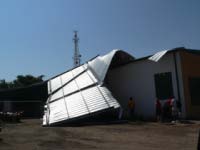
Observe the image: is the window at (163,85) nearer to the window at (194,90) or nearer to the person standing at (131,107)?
the window at (194,90)

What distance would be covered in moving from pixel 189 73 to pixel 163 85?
6.19 ft

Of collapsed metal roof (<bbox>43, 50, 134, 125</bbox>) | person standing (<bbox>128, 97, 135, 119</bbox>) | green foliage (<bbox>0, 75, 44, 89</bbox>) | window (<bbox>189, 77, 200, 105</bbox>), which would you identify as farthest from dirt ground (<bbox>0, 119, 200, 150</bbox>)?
green foliage (<bbox>0, 75, 44, 89</bbox>)

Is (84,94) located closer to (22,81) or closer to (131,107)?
(131,107)

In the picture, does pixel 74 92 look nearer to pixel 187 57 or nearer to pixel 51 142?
pixel 187 57

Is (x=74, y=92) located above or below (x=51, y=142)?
above

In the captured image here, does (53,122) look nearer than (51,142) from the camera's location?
No

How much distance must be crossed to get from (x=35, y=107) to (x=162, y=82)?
14116mm

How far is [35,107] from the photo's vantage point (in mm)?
34125

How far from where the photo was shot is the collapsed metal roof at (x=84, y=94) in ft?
66.0

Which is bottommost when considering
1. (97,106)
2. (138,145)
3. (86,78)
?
(138,145)

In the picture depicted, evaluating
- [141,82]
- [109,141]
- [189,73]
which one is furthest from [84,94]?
[109,141]

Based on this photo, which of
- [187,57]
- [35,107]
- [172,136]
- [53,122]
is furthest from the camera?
[35,107]

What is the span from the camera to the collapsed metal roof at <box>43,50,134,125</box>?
20125 mm

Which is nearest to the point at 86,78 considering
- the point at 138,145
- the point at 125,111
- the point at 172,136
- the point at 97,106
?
the point at 125,111
